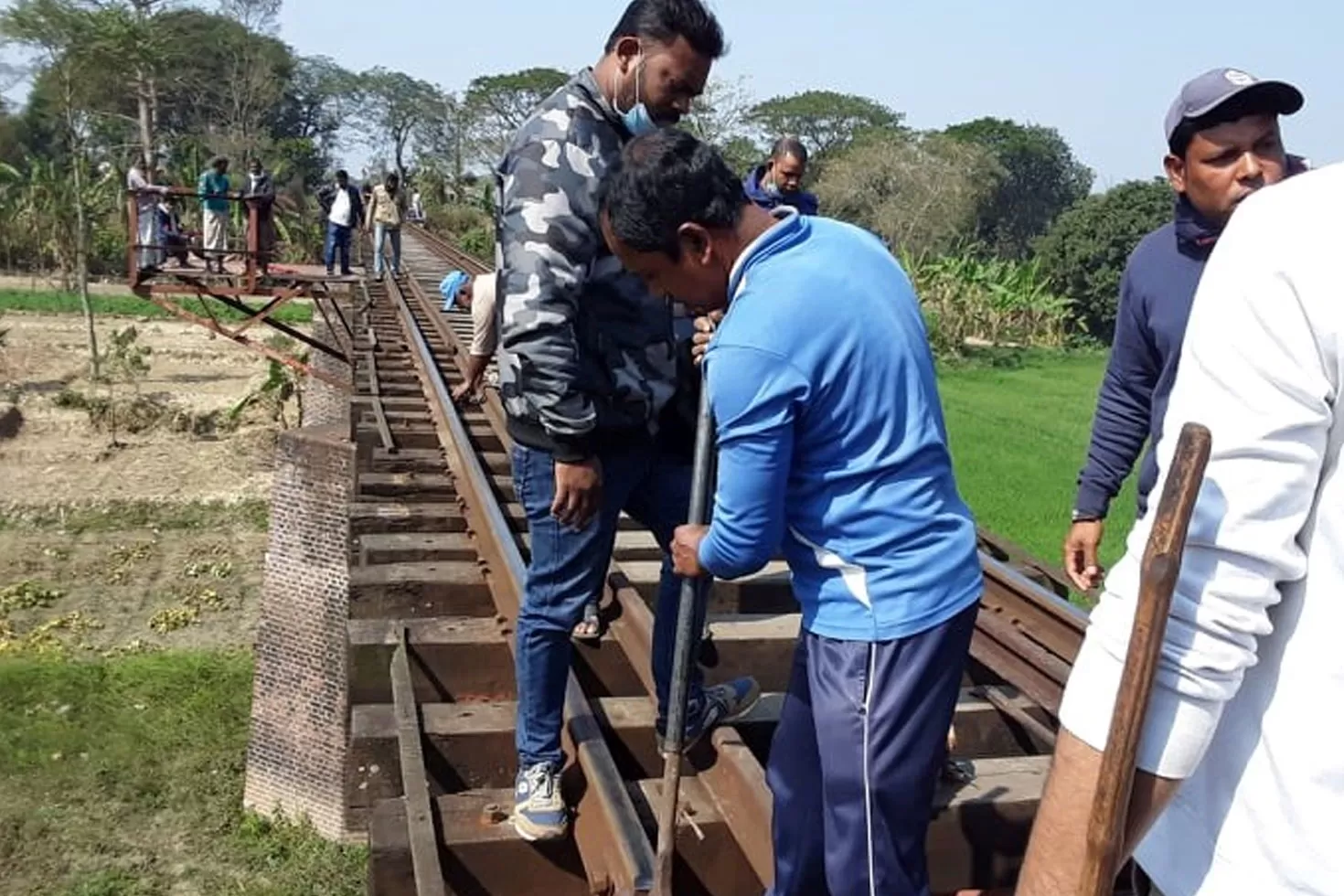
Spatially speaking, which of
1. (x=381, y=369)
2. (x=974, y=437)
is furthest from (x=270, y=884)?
(x=974, y=437)

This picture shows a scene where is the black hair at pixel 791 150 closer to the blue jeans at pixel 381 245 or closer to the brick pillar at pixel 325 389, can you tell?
the brick pillar at pixel 325 389

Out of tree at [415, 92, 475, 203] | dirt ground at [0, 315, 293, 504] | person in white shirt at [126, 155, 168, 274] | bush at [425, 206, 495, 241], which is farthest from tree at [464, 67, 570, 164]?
person in white shirt at [126, 155, 168, 274]

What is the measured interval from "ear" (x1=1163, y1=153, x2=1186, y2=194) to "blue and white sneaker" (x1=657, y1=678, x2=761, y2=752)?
170 cm

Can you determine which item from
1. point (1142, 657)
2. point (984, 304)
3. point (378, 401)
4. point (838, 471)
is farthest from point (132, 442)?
point (984, 304)

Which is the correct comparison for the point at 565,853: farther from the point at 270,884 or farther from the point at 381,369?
the point at 381,369

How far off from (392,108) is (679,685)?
296 ft

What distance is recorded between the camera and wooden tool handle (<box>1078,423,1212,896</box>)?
1.15 meters

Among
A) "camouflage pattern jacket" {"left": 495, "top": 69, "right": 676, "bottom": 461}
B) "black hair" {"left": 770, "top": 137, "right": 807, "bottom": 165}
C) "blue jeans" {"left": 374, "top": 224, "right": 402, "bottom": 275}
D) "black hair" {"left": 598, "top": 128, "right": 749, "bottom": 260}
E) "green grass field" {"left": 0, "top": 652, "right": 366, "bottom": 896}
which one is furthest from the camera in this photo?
"blue jeans" {"left": 374, "top": 224, "right": 402, "bottom": 275}

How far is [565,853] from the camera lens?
2.90 m

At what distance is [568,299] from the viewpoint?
8.93 ft

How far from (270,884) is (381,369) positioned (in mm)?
4488

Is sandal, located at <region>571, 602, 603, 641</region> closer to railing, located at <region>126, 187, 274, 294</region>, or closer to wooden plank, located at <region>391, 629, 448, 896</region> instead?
wooden plank, located at <region>391, 629, 448, 896</region>

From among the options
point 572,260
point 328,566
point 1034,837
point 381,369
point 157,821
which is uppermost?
point 572,260

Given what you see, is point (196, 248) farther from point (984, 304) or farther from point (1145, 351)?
point (984, 304)
